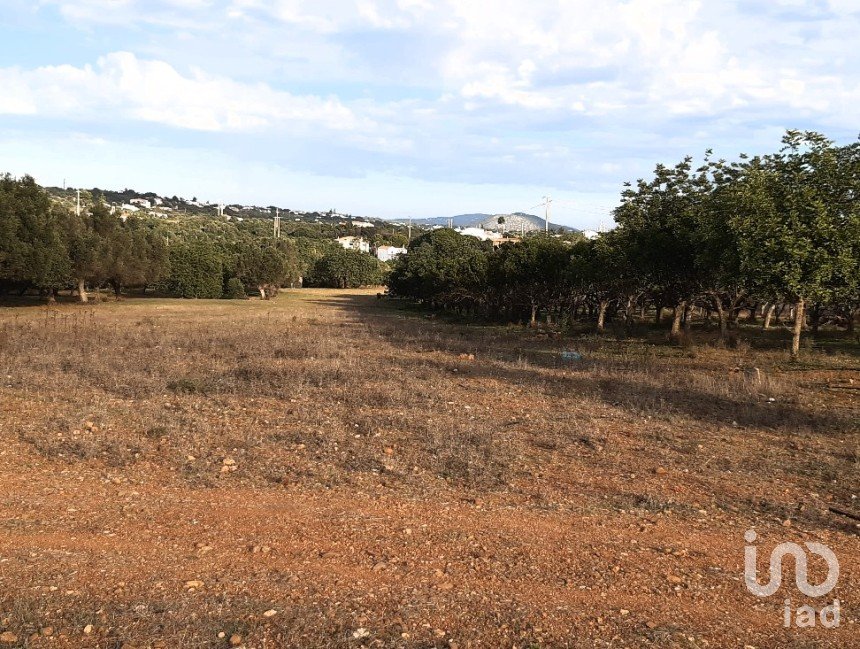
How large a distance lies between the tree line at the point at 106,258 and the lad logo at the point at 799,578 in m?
43.3

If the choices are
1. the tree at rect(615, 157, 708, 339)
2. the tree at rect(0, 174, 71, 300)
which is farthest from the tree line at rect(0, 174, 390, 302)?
the tree at rect(615, 157, 708, 339)

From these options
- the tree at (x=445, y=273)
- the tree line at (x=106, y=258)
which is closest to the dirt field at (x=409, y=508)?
the tree line at (x=106, y=258)

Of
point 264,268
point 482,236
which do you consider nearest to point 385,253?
point 482,236

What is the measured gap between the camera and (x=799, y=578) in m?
5.44

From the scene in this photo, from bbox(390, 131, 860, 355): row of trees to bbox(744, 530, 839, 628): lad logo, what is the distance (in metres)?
14.9

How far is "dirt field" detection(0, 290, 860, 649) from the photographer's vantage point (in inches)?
181

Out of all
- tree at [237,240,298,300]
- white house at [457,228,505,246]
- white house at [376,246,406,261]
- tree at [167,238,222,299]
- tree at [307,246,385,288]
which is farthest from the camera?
white house at [376,246,406,261]

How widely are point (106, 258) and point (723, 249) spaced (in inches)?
1772

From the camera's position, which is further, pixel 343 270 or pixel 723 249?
pixel 343 270

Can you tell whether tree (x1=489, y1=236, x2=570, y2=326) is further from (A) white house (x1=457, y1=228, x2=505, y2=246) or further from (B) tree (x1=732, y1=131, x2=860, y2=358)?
(A) white house (x1=457, y1=228, x2=505, y2=246)

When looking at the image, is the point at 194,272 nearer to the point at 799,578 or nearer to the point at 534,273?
the point at 534,273

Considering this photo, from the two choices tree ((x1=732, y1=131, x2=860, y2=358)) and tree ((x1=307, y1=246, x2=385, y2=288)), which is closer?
tree ((x1=732, y1=131, x2=860, y2=358))

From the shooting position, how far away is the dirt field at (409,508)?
15.1 ft

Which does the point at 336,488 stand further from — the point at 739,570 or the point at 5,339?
the point at 5,339
